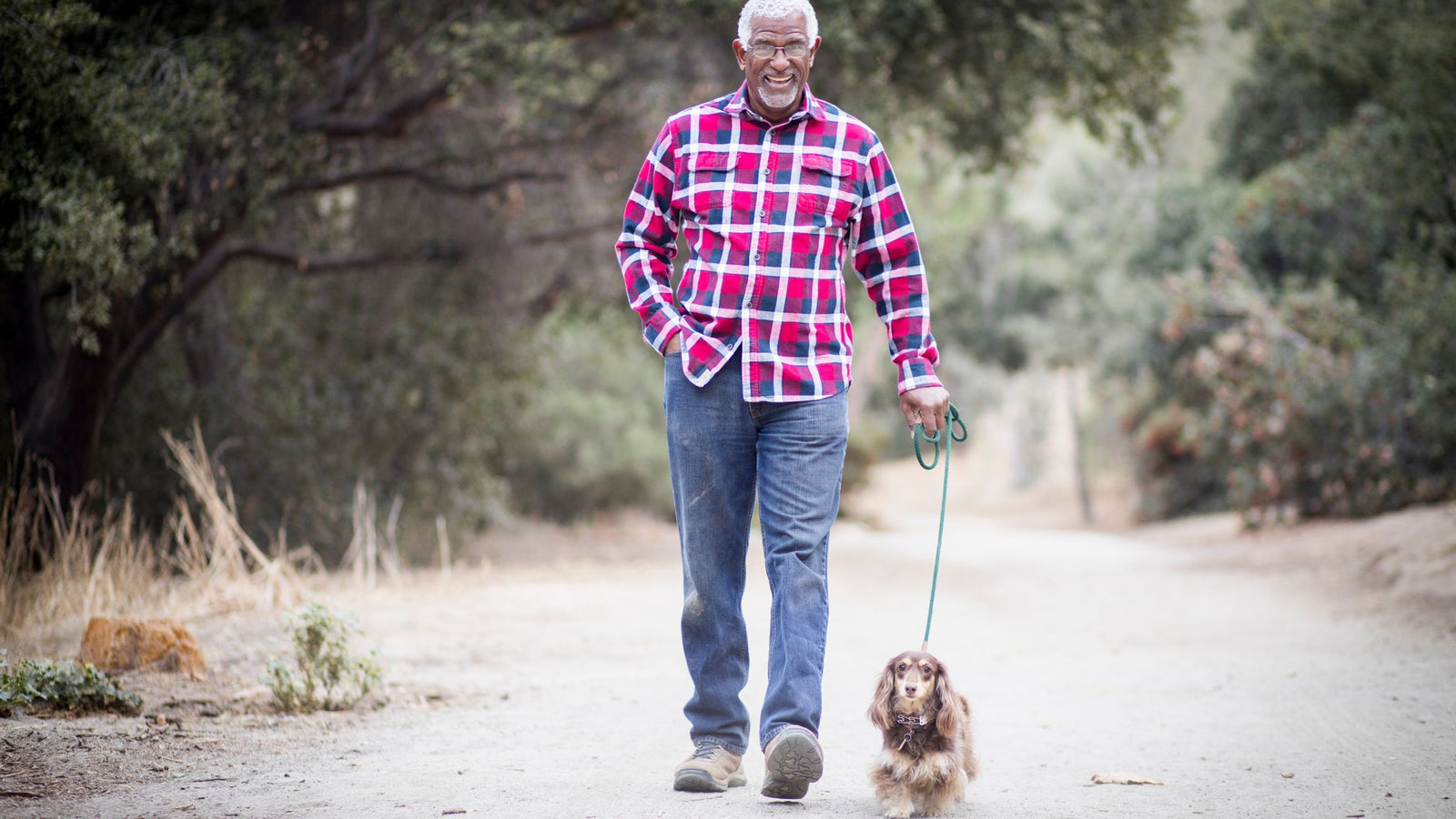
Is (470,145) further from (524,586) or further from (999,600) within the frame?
(999,600)

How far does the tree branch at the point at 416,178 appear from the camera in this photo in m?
10.1

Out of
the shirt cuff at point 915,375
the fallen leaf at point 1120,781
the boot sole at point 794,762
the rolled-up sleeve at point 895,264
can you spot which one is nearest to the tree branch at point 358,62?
the rolled-up sleeve at point 895,264

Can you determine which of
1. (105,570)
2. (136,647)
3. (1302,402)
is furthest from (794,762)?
(1302,402)

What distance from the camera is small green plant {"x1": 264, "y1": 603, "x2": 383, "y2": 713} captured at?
5156 millimetres

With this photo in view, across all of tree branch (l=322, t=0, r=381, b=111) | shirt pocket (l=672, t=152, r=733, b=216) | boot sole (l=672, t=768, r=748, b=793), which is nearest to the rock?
boot sole (l=672, t=768, r=748, b=793)

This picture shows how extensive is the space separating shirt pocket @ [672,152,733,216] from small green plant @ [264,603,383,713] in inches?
101

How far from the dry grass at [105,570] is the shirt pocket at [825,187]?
4.95 m

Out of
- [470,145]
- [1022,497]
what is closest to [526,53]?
[470,145]

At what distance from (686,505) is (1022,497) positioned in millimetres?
31713

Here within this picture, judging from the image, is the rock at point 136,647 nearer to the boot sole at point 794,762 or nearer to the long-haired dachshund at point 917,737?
the boot sole at point 794,762

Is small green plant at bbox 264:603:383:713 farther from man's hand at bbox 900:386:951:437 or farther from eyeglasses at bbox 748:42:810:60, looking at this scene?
eyeglasses at bbox 748:42:810:60

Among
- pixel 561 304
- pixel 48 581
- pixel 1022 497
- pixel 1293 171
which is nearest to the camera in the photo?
pixel 48 581

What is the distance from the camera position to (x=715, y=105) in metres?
3.82

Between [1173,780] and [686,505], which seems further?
[1173,780]
